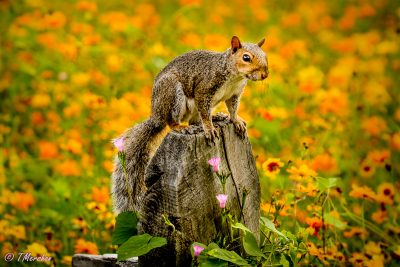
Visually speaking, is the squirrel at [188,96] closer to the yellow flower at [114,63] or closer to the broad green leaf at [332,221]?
the broad green leaf at [332,221]

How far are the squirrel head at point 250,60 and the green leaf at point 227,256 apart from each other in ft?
2.96

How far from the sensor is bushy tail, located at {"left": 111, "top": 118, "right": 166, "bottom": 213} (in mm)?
3076

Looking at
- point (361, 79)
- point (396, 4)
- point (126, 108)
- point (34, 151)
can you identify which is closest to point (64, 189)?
point (126, 108)

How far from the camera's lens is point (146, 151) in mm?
3186

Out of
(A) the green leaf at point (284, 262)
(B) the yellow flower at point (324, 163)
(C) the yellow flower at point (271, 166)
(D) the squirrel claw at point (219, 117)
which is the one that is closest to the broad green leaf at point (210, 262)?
(A) the green leaf at point (284, 262)

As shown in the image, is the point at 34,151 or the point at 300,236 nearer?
the point at 300,236

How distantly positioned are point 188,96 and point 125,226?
2.95 feet

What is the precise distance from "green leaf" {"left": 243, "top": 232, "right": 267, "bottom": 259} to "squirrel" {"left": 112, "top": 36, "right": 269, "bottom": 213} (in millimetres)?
501

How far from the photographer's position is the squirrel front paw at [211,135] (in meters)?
2.64

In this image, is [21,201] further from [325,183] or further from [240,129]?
[325,183]

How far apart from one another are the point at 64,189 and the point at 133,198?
1.12 m

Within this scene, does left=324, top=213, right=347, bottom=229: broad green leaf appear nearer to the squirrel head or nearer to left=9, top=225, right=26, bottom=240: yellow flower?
the squirrel head

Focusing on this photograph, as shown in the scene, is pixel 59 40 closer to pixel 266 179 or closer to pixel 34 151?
pixel 34 151

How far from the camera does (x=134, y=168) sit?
3.11 metres
